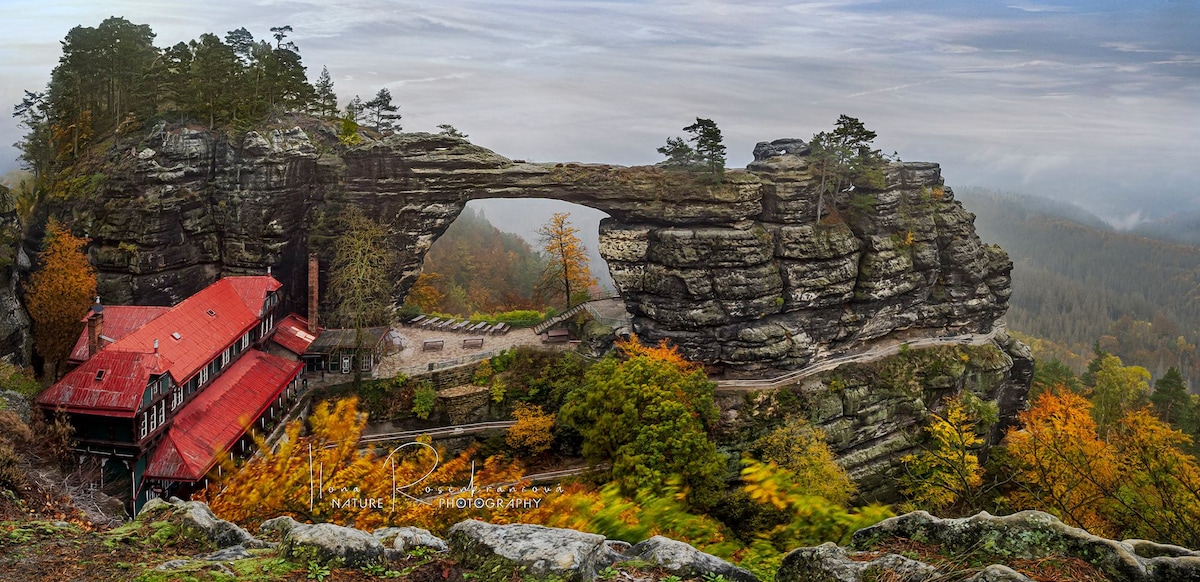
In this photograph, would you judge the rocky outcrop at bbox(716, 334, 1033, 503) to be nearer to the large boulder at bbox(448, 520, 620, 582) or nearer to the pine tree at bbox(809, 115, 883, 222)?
the pine tree at bbox(809, 115, 883, 222)

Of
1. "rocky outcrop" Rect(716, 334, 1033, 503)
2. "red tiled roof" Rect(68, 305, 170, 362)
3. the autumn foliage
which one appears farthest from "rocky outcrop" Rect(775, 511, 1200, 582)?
"red tiled roof" Rect(68, 305, 170, 362)

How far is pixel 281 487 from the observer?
14.4 m

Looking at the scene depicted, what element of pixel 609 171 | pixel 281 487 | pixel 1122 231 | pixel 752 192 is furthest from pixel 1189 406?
pixel 1122 231

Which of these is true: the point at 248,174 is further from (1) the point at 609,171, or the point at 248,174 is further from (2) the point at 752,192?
(2) the point at 752,192

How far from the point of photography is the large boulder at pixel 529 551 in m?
6.38

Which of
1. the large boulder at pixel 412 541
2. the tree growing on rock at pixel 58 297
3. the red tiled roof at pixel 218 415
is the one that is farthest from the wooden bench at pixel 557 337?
the large boulder at pixel 412 541

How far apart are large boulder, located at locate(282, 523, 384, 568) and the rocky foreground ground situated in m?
0.01

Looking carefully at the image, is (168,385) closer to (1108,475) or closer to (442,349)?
(442,349)

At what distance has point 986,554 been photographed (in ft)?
21.2

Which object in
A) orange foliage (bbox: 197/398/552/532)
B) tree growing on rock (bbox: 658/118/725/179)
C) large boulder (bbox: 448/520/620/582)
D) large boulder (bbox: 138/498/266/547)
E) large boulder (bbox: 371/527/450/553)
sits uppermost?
tree growing on rock (bbox: 658/118/725/179)

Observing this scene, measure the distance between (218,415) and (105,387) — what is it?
403 cm

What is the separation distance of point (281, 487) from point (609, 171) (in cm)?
2436

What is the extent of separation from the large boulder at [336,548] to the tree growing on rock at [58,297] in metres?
25.2

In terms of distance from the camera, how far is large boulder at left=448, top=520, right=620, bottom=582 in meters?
6.38
